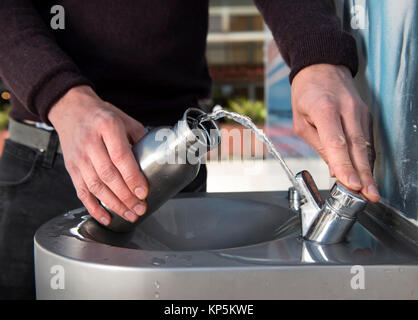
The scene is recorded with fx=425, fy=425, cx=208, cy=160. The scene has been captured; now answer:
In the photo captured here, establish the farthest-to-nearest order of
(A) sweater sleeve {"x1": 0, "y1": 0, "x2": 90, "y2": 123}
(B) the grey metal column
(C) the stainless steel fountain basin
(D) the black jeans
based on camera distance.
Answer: (D) the black jeans → (A) sweater sleeve {"x1": 0, "y1": 0, "x2": 90, "y2": 123} → (B) the grey metal column → (C) the stainless steel fountain basin

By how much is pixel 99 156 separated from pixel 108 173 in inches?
0.9

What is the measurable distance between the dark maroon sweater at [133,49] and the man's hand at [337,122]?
31 millimetres

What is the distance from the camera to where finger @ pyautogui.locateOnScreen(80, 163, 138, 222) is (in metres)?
0.54

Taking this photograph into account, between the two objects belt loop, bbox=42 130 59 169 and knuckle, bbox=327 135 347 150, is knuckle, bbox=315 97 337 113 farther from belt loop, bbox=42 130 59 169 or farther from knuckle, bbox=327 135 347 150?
belt loop, bbox=42 130 59 169

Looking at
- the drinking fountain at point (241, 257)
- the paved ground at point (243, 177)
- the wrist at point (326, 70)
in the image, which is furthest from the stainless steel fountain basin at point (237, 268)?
the paved ground at point (243, 177)

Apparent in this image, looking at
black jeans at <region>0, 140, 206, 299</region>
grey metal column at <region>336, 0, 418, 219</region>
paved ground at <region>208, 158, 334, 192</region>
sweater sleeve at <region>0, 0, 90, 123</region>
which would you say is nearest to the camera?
grey metal column at <region>336, 0, 418, 219</region>

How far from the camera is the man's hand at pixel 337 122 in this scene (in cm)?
47

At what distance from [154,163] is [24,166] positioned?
428 mm

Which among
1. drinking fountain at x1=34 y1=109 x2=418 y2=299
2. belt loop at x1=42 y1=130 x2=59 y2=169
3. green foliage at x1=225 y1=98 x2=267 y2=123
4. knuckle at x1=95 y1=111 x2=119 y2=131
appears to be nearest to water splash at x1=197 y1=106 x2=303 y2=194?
drinking fountain at x1=34 y1=109 x2=418 y2=299

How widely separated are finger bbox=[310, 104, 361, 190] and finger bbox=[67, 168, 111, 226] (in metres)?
0.30

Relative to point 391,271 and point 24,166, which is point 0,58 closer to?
point 24,166

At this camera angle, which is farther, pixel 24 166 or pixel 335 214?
pixel 24 166

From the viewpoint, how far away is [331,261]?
42 centimetres

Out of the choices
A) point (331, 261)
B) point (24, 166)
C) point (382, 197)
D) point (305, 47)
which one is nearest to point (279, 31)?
point (305, 47)
